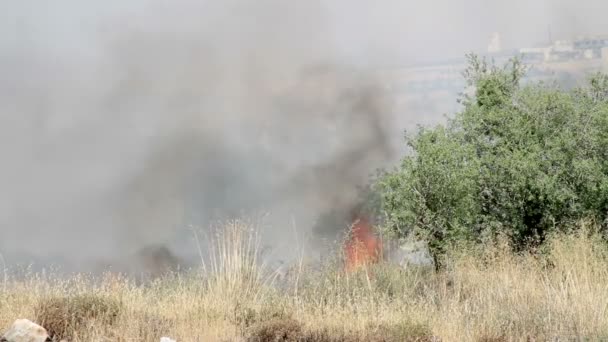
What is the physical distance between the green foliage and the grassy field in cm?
441

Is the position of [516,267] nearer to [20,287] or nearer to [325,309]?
[325,309]

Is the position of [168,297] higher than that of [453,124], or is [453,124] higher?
[453,124]

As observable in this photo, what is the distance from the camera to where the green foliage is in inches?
694

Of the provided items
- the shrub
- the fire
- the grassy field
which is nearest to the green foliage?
the fire

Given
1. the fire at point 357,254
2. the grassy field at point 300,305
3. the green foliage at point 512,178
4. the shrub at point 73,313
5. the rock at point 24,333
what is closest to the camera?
the rock at point 24,333

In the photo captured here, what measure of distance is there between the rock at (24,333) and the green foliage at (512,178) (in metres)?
10.7

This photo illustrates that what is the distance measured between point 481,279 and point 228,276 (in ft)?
15.2

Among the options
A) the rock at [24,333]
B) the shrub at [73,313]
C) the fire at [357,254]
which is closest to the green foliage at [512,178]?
the fire at [357,254]

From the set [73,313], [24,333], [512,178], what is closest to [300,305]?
[73,313]

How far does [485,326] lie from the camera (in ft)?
30.4

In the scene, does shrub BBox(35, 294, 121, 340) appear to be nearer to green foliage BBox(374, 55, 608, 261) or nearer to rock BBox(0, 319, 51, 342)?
rock BBox(0, 319, 51, 342)

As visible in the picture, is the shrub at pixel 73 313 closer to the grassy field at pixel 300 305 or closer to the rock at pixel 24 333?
the grassy field at pixel 300 305

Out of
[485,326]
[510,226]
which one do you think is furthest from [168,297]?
[510,226]

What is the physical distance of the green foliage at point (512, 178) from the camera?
17625 mm
